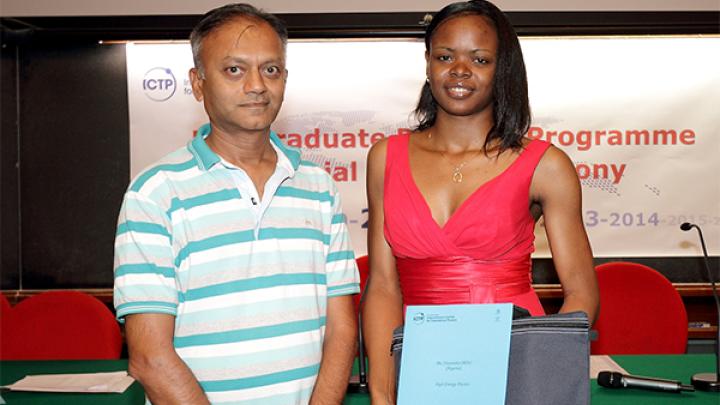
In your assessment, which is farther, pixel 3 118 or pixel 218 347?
pixel 3 118

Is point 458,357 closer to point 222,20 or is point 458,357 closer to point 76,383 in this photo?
point 222,20

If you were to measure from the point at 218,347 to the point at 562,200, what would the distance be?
40.5 inches

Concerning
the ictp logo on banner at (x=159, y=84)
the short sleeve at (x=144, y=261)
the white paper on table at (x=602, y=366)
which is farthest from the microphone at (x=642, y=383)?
the ictp logo on banner at (x=159, y=84)

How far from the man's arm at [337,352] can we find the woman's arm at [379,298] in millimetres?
127

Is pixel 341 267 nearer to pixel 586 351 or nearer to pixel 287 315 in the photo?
pixel 287 315

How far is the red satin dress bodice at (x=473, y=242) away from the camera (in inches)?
87.7

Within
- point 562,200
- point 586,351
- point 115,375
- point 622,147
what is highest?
point 622,147

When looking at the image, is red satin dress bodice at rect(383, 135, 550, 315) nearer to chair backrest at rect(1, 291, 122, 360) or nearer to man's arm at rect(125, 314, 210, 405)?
man's arm at rect(125, 314, 210, 405)

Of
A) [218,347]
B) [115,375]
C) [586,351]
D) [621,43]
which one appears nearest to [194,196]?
[218,347]

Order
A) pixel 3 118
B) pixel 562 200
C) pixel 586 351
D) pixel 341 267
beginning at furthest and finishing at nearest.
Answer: pixel 3 118 < pixel 562 200 < pixel 341 267 < pixel 586 351

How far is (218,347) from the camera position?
1791 mm

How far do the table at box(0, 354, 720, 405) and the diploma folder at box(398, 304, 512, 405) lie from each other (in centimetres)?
76

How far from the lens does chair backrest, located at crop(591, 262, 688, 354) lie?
3.54 m

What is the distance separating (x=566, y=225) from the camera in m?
2.24
